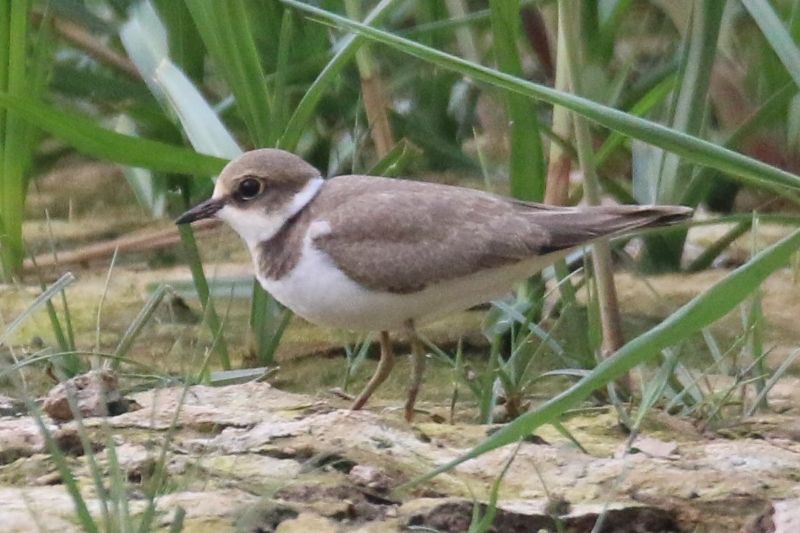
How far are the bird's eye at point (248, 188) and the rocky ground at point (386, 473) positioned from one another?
1.57 feet

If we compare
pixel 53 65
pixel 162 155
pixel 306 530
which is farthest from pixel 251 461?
pixel 53 65

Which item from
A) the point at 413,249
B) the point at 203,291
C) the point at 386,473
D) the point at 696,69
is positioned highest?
the point at 696,69

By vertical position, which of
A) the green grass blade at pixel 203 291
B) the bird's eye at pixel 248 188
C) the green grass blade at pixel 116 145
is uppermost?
the green grass blade at pixel 116 145

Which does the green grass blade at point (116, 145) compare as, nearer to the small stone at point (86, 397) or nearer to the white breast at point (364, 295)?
the white breast at point (364, 295)

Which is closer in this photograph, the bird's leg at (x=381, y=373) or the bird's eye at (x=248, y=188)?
the bird's leg at (x=381, y=373)

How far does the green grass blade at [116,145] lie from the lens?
104 inches

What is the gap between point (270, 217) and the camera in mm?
2588

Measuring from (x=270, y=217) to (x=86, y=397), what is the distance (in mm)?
554

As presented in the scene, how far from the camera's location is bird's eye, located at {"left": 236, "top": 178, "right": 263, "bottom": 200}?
262 cm

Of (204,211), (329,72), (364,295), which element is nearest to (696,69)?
(329,72)

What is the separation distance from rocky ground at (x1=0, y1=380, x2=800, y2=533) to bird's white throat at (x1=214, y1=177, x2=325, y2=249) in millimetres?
399

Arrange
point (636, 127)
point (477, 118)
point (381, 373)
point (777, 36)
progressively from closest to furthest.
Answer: point (636, 127) → point (777, 36) → point (381, 373) → point (477, 118)

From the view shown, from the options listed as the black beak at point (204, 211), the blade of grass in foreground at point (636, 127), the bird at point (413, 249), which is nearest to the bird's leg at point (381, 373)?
the bird at point (413, 249)

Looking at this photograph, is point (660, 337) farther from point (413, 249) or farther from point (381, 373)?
point (381, 373)
